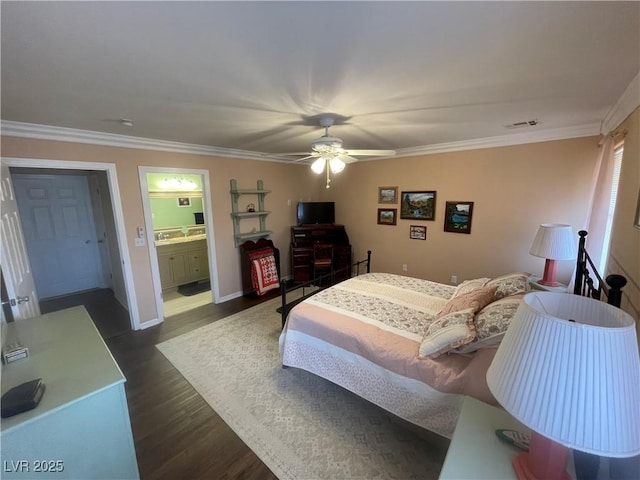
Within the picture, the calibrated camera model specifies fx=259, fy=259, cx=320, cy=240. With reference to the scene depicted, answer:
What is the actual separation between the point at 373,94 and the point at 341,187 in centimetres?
327

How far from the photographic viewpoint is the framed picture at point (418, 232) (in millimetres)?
4268

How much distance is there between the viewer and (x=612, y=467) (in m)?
0.98

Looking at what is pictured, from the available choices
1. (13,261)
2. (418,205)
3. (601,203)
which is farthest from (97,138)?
(601,203)

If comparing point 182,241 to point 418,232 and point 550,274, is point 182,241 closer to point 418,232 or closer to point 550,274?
point 418,232

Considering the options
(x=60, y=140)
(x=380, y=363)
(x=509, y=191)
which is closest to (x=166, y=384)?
(x=380, y=363)

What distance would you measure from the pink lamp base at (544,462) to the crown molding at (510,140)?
11.6 ft

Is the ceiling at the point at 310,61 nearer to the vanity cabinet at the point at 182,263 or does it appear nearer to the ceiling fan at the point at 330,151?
the ceiling fan at the point at 330,151

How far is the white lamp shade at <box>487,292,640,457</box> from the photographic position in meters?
0.63

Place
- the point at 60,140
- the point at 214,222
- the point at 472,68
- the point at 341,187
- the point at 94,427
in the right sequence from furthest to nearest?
1. the point at 341,187
2. the point at 214,222
3. the point at 60,140
4. the point at 472,68
5. the point at 94,427

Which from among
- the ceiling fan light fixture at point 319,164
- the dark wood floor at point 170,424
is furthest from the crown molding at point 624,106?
the dark wood floor at point 170,424

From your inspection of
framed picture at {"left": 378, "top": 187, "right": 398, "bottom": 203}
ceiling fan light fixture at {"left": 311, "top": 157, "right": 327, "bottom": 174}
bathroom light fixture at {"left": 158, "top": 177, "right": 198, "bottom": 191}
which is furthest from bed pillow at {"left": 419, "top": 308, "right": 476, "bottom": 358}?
bathroom light fixture at {"left": 158, "top": 177, "right": 198, "bottom": 191}

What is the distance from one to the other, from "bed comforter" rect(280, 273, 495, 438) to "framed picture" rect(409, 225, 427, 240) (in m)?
1.50

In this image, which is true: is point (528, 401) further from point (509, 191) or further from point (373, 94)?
point (509, 191)

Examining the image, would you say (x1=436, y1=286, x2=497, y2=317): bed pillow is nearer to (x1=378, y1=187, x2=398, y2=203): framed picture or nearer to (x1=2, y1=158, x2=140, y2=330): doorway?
(x1=378, y1=187, x2=398, y2=203): framed picture
